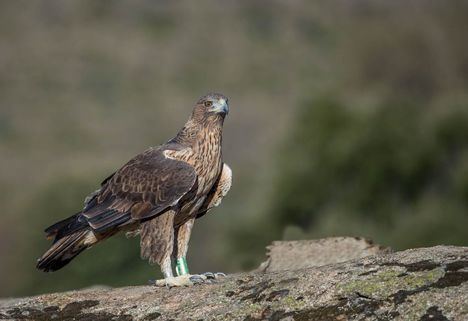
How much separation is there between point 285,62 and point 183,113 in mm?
19346

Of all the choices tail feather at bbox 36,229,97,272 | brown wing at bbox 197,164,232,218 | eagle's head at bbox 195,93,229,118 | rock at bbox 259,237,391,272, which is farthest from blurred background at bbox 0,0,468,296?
tail feather at bbox 36,229,97,272

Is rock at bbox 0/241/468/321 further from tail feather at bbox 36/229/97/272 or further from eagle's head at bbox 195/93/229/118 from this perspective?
eagle's head at bbox 195/93/229/118

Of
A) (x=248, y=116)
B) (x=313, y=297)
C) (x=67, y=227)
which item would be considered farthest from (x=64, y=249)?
(x=248, y=116)

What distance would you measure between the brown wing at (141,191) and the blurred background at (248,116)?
7192 mm

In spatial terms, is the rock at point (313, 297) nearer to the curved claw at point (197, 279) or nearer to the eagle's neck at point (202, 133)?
the curved claw at point (197, 279)

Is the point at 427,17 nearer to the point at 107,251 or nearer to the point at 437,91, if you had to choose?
the point at 437,91

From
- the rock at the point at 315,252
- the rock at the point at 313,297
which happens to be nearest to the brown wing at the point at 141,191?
the rock at the point at 313,297

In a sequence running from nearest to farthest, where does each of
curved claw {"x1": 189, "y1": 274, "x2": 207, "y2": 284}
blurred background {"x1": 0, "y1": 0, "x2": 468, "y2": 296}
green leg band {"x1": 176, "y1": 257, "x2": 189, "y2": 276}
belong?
curved claw {"x1": 189, "y1": 274, "x2": 207, "y2": 284}, green leg band {"x1": 176, "y1": 257, "x2": 189, "y2": 276}, blurred background {"x1": 0, "y1": 0, "x2": 468, "y2": 296}

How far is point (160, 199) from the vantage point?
941cm

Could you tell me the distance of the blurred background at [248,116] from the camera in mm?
26875

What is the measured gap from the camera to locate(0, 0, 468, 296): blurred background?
26.9 metres

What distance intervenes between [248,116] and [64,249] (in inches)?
2518

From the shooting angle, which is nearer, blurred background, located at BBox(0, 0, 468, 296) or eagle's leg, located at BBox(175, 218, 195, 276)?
eagle's leg, located at BBox(175, 218, 195, 276)

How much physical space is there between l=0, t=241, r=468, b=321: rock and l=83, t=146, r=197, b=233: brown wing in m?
1.20
